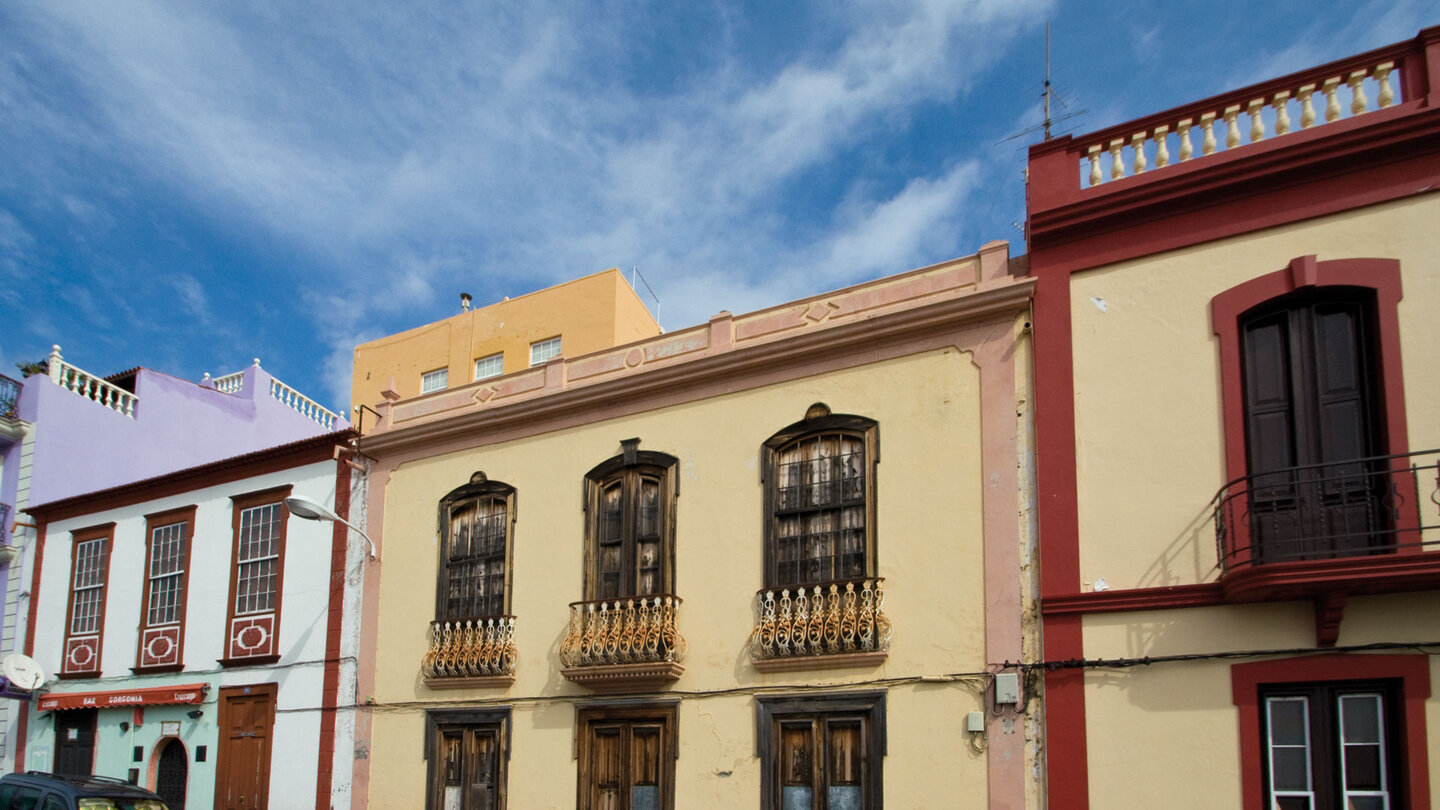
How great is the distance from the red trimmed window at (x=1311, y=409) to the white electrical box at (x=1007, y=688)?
7.63ft

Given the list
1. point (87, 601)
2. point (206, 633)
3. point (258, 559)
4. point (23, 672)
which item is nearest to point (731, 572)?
point (258, 559)

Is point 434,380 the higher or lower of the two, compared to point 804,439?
higher

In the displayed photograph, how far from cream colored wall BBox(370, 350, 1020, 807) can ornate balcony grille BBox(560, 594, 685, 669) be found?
26 cm

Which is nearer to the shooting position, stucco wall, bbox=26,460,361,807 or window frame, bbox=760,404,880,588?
window frame, bbox=760,404,880,588

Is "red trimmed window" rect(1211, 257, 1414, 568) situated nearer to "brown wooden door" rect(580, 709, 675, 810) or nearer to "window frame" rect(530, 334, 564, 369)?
"brown wooden door" rect(580, 709, 675, 810)

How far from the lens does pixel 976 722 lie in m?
11.5

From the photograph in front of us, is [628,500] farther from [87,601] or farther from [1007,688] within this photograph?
[87,601]

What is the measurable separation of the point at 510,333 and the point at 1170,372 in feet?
52.5

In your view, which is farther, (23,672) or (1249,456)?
(23,672)

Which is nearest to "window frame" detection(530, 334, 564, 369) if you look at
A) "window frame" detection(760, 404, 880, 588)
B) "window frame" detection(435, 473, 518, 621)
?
"window frame" detection(435, 473, 518, 621)

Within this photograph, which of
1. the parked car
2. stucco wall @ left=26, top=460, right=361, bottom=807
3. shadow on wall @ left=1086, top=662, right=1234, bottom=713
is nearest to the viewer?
shadow on wall @ left=1086, top=662, right=1234, bottom=713

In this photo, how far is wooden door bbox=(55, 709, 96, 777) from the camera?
64.5 ft

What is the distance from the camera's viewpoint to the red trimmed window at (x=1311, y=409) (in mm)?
9906

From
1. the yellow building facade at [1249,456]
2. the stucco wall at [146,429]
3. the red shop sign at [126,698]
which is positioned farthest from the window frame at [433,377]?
the yellow building facade at [1249,456]
